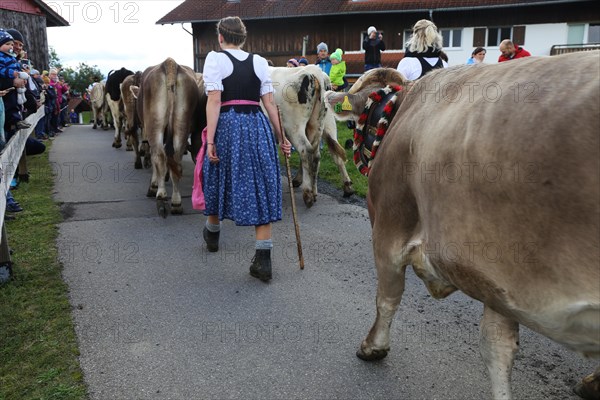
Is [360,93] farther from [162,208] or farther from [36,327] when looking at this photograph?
[162,208]

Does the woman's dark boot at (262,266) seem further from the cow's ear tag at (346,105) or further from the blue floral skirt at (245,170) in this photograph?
the cow's ear tag at (346,105)

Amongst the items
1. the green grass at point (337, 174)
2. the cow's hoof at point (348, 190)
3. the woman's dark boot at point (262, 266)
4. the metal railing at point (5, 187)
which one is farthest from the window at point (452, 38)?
the woman's dark boot at point (262, 266)

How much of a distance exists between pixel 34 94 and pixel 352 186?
5.41 metres

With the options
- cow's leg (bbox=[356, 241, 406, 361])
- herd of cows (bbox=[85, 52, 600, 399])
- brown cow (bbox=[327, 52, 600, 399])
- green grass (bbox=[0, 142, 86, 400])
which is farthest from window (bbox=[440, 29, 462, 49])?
brown cow (bbox=[327, 52, 600, 399])

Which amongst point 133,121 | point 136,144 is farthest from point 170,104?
point 136,144

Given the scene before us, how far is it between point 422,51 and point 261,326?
8.87 ft

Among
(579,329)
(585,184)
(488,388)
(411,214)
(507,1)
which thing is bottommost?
(488,388)

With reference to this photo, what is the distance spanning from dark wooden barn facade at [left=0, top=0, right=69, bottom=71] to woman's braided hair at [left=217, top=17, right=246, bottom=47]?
17.7 m

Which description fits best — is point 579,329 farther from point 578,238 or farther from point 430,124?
point 430,124

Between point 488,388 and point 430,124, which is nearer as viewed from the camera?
point 430,124

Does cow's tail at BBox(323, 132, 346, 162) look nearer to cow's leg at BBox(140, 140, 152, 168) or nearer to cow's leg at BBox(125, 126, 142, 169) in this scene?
cow's leg at BBox(140, 140, 152, 168)

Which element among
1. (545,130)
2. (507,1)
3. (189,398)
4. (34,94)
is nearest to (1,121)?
(34,94)

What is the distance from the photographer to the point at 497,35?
24.9 m

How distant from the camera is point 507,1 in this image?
2339 centimetres
